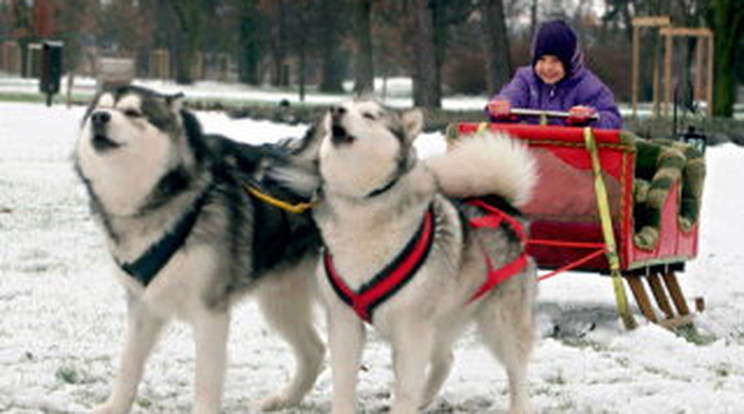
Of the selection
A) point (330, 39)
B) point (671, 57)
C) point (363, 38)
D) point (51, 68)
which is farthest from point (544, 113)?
point (330, 39)

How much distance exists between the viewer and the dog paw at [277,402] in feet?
18.8

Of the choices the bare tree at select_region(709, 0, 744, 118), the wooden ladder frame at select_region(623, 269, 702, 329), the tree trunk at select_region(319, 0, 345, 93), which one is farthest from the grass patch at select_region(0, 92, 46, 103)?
the wooden ladder frame at select_region(623, 269, 702, 329)

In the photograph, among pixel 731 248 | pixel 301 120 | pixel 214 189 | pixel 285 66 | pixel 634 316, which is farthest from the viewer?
pixel 285 66

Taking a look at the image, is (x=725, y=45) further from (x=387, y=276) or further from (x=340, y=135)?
(x=340, y=135)

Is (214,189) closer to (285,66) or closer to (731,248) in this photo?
(731,248)

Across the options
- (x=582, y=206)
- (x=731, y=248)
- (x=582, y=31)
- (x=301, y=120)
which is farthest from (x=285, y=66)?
(x=582, y=206)

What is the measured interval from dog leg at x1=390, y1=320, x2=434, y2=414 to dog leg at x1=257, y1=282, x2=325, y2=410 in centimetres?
79

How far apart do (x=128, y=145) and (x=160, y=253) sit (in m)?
0.44

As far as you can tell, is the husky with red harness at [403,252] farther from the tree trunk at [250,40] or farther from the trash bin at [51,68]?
the tree trunk at [250,40]

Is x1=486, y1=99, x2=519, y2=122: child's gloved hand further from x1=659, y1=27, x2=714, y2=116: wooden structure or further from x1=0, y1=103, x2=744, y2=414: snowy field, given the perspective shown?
x1=659, y1=27, x2=714, y2=116: wooden structure

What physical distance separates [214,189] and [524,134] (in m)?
2.61

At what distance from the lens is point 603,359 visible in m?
6.87

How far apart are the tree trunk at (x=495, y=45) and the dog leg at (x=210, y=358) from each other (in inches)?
812

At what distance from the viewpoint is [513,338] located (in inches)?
217
